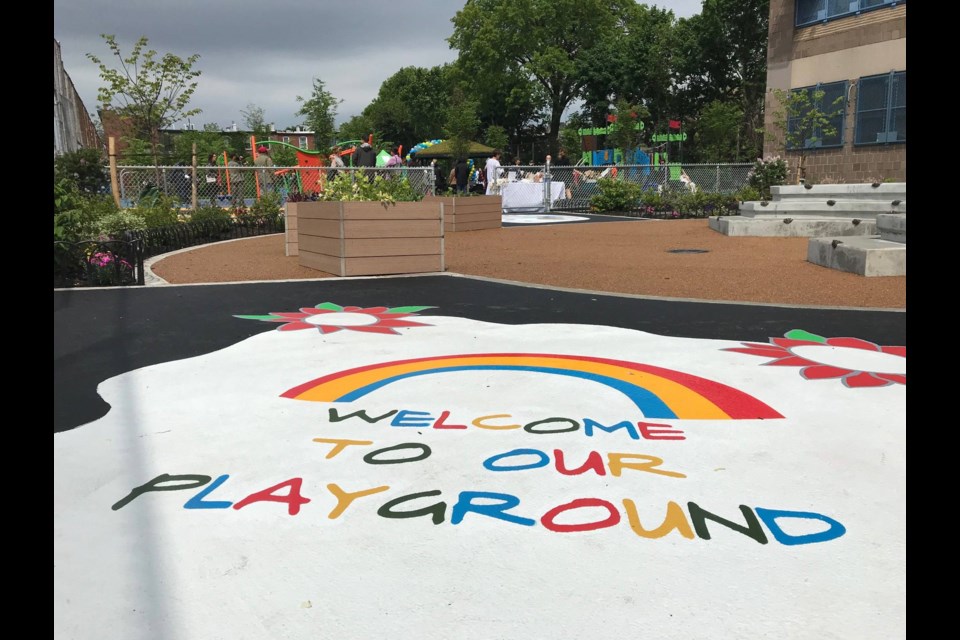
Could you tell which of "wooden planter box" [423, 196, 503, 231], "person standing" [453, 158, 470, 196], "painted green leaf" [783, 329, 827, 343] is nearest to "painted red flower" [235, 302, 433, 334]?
"painted green leaf" [783, 329, 827, 343]

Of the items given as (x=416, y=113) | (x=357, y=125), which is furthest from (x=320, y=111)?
(x=357, y=125)

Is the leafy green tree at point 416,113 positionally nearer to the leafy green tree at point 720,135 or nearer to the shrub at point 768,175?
the leafy green tree at point 720,135

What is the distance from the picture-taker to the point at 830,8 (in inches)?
1014

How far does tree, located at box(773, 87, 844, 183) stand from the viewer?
84.0 feet

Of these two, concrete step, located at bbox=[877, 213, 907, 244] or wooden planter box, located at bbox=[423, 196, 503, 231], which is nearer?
concrete step, located at bbox=[877, 213, 907, 244]

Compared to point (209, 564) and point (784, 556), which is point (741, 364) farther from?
point (209, 564)

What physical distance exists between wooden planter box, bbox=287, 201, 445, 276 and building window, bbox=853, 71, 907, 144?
19.5 metres

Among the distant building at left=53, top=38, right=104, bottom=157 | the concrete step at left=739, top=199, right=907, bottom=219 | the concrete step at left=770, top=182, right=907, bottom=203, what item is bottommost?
the concrete step at left=739, top=199, right=907, bottom=219

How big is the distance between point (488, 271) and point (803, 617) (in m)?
8.71

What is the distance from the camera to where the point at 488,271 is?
10773 millimetres

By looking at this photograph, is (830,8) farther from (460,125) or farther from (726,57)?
(726,57)

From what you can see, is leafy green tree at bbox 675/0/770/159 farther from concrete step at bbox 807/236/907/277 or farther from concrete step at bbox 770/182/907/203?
concrete step at bbox 807/236/907/277

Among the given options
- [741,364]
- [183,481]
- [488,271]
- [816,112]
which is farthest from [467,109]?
[183,481]

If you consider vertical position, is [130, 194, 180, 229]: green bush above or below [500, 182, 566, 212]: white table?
below
